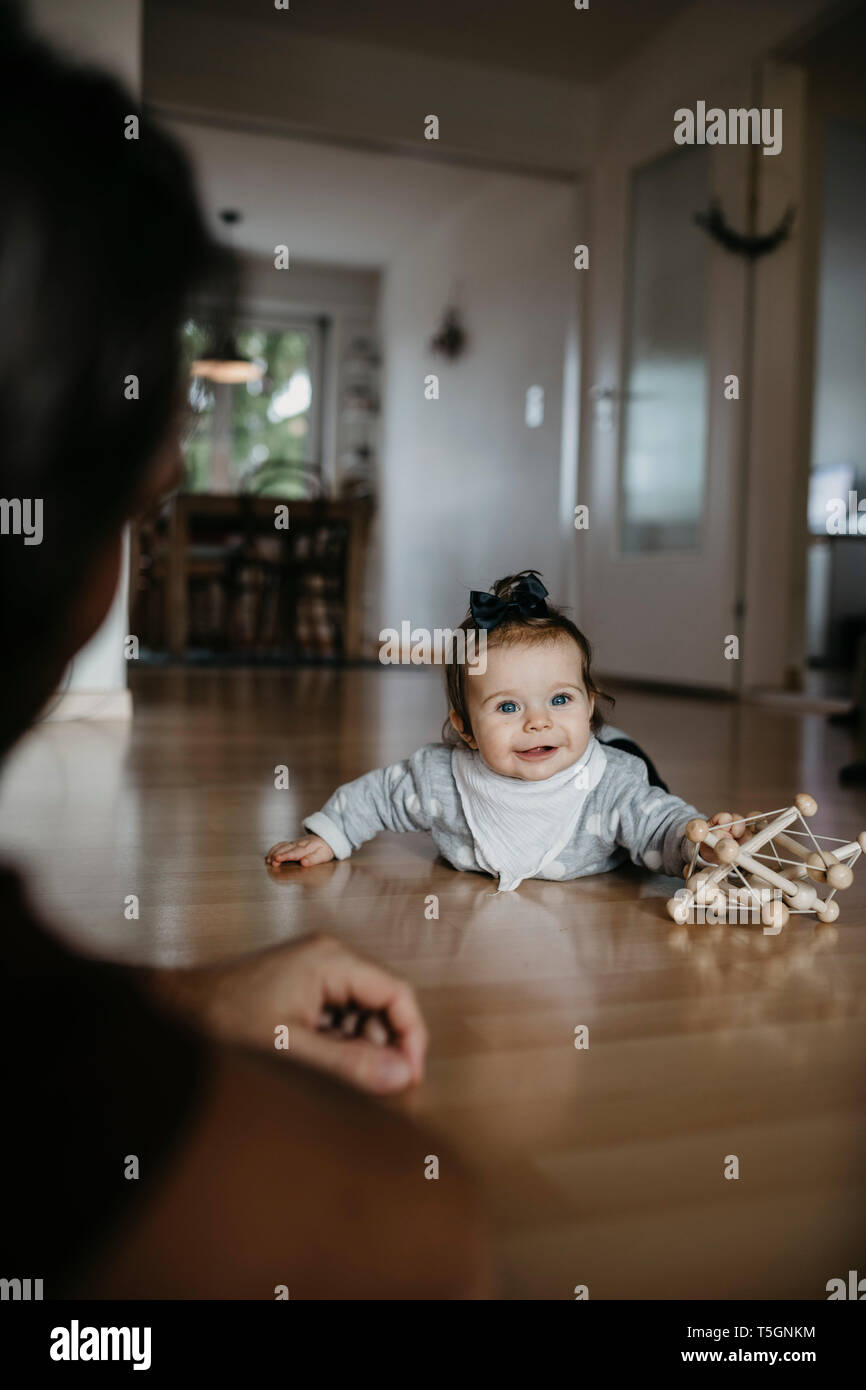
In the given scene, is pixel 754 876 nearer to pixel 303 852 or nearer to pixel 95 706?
pixel 303 852

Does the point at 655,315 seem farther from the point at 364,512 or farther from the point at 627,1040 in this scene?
the point at 627,1040

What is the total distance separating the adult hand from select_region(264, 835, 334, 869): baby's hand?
2.10 ft

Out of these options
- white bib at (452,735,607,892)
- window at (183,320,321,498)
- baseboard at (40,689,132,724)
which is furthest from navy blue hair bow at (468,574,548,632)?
window at (183,320,321,498)

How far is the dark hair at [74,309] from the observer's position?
1.51 ft

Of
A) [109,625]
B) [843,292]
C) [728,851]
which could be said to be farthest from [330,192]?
[728,851]

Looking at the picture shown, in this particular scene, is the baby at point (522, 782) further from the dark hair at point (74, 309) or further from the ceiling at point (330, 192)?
the ceiling at point (330, 192)

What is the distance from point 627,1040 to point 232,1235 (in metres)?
0.37

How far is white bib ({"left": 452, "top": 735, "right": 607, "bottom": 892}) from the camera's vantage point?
1280 millimetres

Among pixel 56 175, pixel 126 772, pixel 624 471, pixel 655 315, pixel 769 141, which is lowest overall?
pixel 126 772

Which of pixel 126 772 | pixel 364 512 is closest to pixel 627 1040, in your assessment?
pixel 126 772

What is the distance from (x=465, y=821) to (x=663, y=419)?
370cm

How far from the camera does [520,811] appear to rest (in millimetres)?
1298

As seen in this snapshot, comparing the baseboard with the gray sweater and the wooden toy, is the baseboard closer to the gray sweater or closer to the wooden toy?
the gray sweater

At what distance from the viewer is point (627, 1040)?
802 mm
